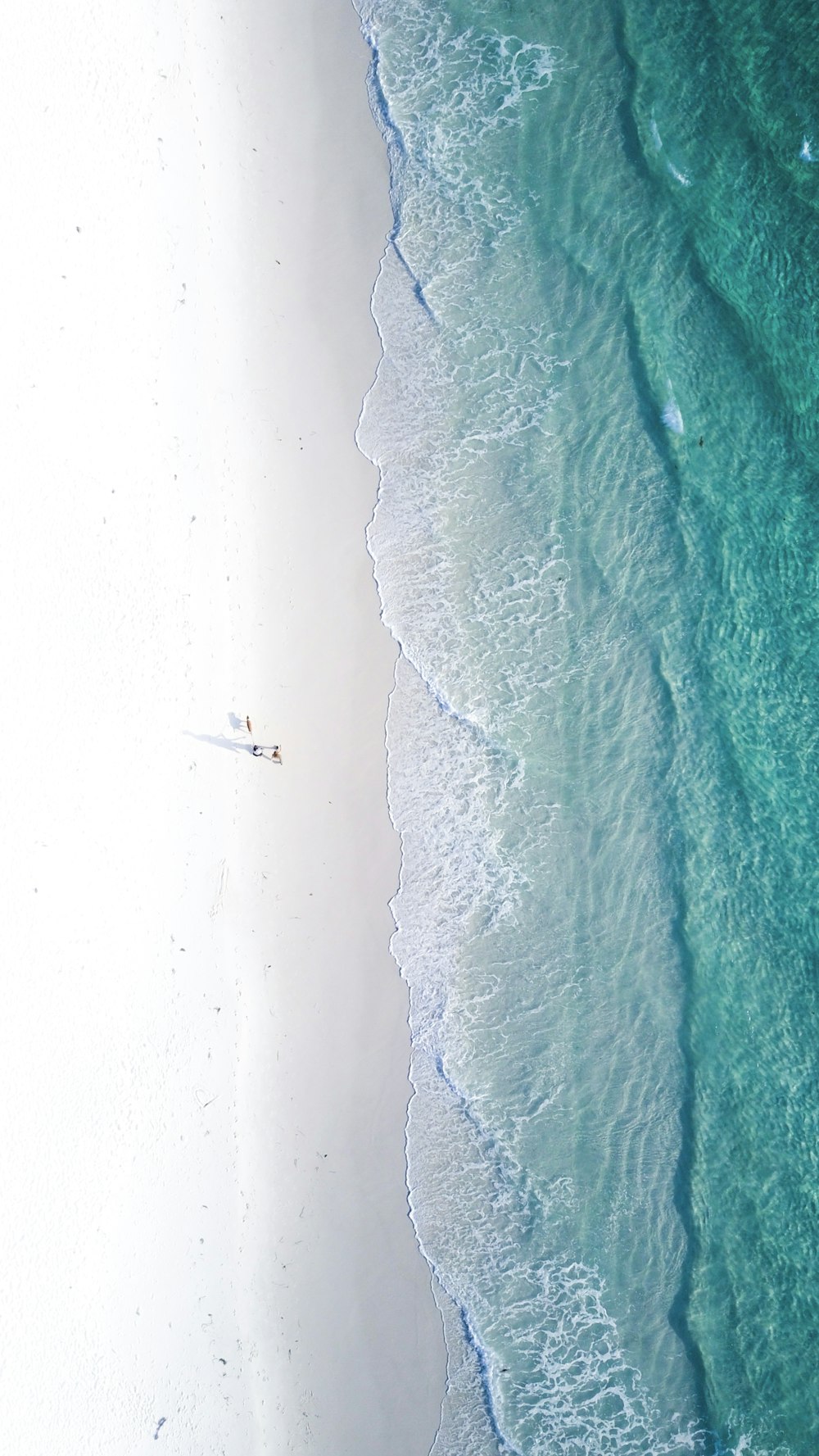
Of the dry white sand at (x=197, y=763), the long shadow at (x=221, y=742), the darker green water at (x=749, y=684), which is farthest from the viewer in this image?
the darker green water at (x=749, y=684)

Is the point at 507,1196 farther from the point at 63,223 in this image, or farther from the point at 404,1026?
the point at 63,223

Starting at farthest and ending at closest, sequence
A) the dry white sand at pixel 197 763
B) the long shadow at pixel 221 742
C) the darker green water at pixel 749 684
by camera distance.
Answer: the darker green water at pixel 749 684, the long shadow at pixel 221 742, the dry white sand at pixel 197 763

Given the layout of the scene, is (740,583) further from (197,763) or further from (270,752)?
(197,763)

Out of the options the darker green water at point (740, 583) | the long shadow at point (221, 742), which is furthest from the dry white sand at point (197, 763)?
the darker green water at point (740, 583)

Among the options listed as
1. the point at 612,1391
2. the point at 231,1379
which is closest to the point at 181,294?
the point at 231,1379

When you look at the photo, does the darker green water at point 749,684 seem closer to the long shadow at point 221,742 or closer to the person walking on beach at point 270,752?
the person walking on beach at point 270,752

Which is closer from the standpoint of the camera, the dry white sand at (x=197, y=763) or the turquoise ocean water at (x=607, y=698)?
the dry white sand at (x=197, y=763)

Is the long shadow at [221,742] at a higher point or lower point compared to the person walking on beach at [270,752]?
higher

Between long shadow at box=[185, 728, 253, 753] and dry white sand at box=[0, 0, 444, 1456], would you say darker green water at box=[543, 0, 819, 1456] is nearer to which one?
dry white sand at box=[0, 0, 444, 1456]
